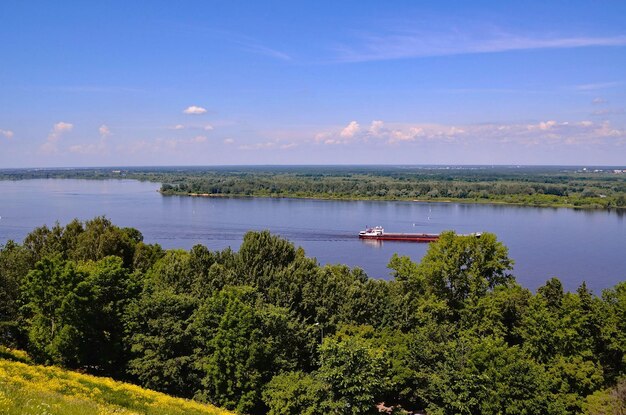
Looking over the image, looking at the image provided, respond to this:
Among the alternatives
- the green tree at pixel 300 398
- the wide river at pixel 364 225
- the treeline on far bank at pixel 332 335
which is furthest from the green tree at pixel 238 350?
the wide river at pixel 364 225

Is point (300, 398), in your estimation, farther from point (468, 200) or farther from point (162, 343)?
point (468, 200)

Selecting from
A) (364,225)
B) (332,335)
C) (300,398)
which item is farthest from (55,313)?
(364,225)

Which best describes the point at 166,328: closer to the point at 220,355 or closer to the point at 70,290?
the point at 220,355

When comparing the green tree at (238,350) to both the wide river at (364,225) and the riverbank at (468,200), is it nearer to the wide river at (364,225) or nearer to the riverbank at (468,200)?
the wide river at (364,225)

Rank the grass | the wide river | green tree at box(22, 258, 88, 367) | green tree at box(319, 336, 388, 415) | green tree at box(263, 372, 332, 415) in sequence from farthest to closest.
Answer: the wide river
green tree at box(22, 258, 88, 367)
green tree at box(263, 372, 332, 415)
green tree at box(319, 336, 388, 415)
the grass

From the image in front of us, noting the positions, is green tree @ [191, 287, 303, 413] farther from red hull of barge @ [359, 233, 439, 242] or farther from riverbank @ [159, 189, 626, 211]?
riverbank @ [159, 189, 626, 211]

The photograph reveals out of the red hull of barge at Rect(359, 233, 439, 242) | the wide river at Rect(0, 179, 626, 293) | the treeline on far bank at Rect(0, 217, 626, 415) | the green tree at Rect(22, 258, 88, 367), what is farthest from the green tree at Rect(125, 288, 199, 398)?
the red hull of barge at Rect(359, 233, 439, 242)
